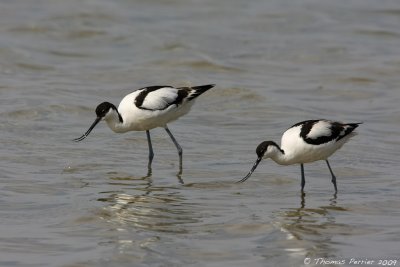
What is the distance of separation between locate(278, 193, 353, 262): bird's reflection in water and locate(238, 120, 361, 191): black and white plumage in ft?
1.34

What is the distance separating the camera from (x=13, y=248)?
283 inches

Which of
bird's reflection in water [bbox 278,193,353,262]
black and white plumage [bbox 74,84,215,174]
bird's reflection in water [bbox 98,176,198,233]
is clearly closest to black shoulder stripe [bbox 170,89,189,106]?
black and white plumage [bbox 74,84,215,174]

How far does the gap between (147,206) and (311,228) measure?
1.51 metres

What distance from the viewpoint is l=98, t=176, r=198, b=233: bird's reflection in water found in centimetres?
798

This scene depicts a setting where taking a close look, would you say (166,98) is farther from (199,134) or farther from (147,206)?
(147,206)

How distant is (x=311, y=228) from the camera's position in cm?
796

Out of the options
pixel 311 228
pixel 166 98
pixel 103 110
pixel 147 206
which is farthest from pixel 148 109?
pixel 311 228

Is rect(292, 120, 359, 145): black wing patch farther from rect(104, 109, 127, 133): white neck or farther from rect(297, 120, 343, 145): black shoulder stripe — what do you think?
rect(104, 109, 127, 133): white neck

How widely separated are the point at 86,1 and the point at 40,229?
13.7 meters

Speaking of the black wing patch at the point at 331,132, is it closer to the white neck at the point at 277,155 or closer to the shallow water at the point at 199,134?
the white neck at the point at 277,155

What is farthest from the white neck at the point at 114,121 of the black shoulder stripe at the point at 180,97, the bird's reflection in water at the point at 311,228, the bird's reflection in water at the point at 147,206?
the bird's reflection in water at the point at 311,228

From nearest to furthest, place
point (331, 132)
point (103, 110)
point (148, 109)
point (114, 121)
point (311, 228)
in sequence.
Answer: point (311, 228) < point (331, 132) < point (103, 110) < point (114, 121) < point (148, 109)

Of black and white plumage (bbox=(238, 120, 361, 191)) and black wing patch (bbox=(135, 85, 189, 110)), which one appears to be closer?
black and white plumage (bbox=(238, 120, 361, 191))

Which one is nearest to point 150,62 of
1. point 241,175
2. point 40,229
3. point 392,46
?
point 392,46
